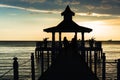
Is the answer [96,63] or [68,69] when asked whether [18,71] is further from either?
[68,69]

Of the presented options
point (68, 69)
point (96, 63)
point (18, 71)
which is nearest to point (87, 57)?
point (18, 71)

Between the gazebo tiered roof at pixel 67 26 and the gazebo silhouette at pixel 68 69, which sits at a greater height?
the gazebo tiered roof at pixel 67 26

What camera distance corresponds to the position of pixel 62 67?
12680mm

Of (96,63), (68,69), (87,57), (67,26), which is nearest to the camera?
(68,69)

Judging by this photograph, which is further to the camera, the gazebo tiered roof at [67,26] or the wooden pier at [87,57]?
the gazebo tiered roof at [67,26]

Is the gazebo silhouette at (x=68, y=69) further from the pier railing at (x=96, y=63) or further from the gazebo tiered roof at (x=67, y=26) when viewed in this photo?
the gazebo tiered roof at (x=67, y=26)

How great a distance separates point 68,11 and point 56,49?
10.1ft

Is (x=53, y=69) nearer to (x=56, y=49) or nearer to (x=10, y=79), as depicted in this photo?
(x=56, y=49)

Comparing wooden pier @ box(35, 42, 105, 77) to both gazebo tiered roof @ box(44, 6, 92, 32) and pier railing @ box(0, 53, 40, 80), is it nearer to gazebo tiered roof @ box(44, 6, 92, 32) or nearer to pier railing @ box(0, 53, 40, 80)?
pier railing @ box(0, 53, 40, 80)

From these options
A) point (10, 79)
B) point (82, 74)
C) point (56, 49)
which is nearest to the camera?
point (82, 74)

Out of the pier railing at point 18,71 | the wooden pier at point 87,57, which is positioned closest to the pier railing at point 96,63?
the wooden pier at point 87,57

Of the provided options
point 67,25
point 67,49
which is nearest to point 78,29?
point 67,25

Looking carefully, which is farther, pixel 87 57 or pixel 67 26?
pixel 87 57

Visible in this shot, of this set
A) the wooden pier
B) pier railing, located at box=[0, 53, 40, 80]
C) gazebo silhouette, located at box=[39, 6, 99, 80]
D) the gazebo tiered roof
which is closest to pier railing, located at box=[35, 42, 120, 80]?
the wooden pier
